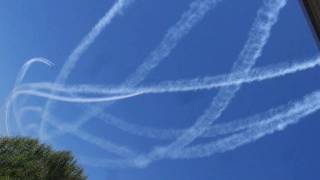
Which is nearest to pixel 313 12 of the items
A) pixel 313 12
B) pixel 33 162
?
pixel 313 12

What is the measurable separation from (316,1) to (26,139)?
38144 millimetres

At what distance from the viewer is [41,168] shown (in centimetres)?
6078

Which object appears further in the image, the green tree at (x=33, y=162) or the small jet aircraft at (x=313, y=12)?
the green tree at (x=33, y=162)

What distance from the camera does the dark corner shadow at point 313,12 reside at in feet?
126

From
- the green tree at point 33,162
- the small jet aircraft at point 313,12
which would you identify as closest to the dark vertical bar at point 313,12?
the small jet aircraft at point 313,12

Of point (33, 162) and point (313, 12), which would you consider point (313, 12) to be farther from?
point (33, 162)

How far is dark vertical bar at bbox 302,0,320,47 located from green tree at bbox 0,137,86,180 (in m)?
30.5

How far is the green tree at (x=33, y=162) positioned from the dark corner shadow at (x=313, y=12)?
30.4 metres

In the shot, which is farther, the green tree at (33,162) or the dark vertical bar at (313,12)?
the green tree at (33,162)

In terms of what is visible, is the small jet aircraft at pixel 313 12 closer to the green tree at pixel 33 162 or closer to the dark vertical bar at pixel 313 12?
the dark vertical bar at pixel 313 12

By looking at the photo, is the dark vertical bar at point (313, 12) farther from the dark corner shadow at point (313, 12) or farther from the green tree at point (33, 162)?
the green tree at point (33, 162)

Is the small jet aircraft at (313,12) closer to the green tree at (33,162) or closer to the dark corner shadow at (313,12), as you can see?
the dark corner shadow at (313,12)

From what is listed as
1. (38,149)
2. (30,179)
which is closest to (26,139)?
(38,149)

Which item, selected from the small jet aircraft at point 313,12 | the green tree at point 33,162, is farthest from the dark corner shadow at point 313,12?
the green tree at point 33,162
